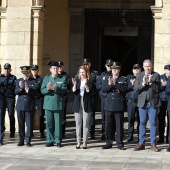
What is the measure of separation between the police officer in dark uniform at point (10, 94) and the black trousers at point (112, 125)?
256 centimetres

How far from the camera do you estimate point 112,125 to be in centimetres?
1112

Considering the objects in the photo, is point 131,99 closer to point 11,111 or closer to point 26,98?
point 26,98

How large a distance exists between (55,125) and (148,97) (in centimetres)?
212

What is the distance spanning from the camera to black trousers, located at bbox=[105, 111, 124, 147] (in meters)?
10.9

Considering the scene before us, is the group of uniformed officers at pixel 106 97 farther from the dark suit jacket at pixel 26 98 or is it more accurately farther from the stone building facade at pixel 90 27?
the stone building facade at pixel 90 27

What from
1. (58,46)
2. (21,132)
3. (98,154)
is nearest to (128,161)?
(98,154)

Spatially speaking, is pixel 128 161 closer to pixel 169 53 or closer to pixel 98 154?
pixel 98 154

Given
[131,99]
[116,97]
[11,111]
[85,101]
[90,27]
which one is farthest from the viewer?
[90,27]

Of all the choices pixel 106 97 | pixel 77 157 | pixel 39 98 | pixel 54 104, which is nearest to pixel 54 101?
pixel 54 104

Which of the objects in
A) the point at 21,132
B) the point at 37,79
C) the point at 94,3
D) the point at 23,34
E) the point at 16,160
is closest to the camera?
the point at 16,160

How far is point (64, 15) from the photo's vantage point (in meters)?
18.2

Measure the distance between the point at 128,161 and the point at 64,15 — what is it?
9686mm

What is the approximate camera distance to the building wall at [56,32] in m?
18.2

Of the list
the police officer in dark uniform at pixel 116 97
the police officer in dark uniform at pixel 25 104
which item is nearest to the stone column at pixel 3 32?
the police officer in dark uniform at pixel 25 104
